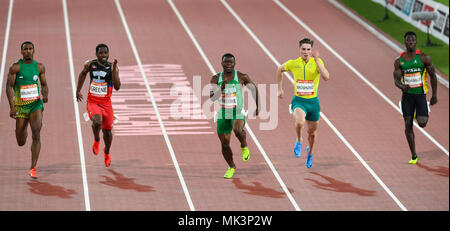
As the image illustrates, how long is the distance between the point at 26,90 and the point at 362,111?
8.12 m

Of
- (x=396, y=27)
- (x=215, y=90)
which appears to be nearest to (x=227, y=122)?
(x=215, y=90)

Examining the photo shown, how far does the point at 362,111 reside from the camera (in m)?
18.3

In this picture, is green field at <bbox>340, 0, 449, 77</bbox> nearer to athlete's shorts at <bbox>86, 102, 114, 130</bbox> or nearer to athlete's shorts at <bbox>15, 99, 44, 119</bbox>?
athlete's shorts at <bbox>86, 102, 114, 130</bbox>

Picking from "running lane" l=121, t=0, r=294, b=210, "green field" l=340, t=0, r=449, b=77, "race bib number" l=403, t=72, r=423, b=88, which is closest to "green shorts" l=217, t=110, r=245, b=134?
"running lane" l=121, t=0, r=294, b=210

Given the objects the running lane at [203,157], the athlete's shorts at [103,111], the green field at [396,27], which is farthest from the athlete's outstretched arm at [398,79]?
the green field at [396,27]

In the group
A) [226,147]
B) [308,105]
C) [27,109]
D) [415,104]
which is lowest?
[226,147]

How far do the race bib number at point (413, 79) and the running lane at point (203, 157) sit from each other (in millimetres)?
2728

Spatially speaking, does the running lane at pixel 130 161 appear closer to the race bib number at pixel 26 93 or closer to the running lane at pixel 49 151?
the running lane at pixel 49 151

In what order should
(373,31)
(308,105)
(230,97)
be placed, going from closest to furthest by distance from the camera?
(230,97)
(308,105)
(373,31)

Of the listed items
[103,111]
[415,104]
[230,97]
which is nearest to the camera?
[230,97]

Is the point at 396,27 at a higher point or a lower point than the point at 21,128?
lower

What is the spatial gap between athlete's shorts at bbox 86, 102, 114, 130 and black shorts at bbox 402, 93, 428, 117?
15.9 ft

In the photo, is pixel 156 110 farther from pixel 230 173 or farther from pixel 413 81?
pixel 413 81

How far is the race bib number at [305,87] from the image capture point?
13.3 metres
